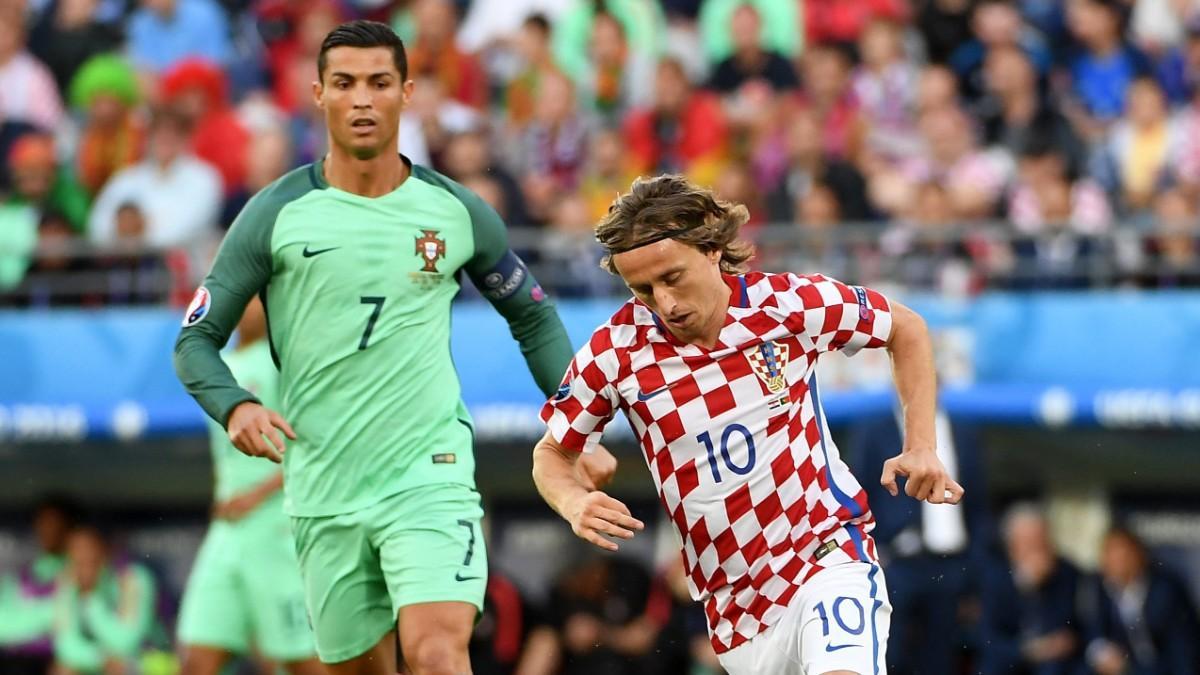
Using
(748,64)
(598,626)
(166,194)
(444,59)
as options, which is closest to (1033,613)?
(598,626)

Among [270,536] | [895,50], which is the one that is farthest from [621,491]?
[270,536]

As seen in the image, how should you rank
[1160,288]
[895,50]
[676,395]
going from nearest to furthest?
[676,395] < [1160,288] < [895,50]

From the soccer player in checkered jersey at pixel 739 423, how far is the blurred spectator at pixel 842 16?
27.8 feet

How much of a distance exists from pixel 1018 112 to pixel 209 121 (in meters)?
5.61

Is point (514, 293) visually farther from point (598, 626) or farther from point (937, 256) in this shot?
point (598, 626)

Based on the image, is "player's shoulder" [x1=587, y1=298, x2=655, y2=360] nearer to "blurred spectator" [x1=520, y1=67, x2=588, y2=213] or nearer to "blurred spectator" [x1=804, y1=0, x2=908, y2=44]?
"blurred spectator" [x1=520, y1=67, x2=588, y2=213]

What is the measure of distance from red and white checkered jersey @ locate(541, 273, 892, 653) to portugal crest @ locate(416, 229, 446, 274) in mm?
885

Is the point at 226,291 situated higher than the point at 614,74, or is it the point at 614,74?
the point at 226,291

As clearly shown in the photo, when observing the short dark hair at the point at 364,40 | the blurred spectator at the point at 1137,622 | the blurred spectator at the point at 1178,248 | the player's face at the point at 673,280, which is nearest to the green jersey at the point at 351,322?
the short dark hair at the point at 364,40

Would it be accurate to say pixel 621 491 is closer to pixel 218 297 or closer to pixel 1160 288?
pixel 1160 288

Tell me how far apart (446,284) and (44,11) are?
1015cm

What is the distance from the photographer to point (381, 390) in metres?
7.50

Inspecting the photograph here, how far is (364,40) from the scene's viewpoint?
7438 mm

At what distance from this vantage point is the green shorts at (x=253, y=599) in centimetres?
1024
